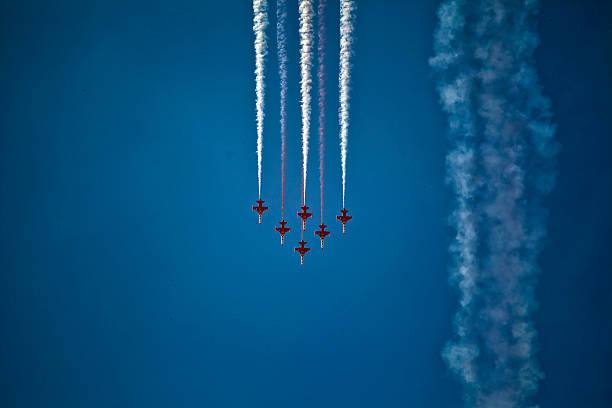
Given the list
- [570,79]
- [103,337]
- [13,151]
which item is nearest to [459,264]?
[570,79]

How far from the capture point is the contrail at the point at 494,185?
334 inches

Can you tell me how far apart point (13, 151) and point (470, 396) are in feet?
40.2

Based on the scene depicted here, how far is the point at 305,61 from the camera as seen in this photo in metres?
8.12

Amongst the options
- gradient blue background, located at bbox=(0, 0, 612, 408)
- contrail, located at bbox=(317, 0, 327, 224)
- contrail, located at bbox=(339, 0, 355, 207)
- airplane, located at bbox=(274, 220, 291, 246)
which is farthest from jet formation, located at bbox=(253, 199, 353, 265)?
contrail, located at bbox=(339, 0, 355, 207)

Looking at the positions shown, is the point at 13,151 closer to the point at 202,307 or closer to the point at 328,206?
the point at 202,307

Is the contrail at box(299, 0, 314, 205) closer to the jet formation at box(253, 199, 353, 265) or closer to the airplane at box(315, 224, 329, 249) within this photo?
the jet formation at box(253, 199, 353, 265)

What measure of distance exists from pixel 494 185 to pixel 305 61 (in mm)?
5062

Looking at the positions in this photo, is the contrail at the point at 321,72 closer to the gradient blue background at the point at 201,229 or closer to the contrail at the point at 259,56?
the gradient blue background at the point at 201,229

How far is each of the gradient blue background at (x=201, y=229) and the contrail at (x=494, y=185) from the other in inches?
15.6

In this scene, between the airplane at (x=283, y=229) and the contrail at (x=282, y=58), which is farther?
the airplane at (x=283, y=229)

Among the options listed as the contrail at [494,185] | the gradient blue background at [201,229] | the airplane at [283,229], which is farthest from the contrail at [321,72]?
the contrail at [494,185]

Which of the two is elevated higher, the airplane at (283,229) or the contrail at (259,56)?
the contrail at (259,56)

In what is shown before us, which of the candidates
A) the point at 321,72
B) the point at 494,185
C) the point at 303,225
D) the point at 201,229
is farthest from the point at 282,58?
the point at 494,185

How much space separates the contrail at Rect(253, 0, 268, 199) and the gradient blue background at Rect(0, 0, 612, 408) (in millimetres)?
208
